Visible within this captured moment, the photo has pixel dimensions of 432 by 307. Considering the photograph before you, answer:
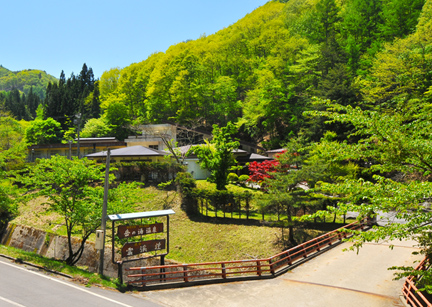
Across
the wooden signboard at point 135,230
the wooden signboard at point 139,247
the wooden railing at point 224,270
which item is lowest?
the wooden railing at point 224,270

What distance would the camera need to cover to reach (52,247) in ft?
73.9

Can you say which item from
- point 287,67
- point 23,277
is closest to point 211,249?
point 23,277

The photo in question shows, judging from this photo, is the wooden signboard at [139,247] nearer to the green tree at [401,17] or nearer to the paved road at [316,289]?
the paved road at [316,289]

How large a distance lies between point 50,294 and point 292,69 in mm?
38167

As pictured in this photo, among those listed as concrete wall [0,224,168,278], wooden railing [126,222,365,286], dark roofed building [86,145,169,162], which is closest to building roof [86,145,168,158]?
dark roofed building [86,145,169,162]

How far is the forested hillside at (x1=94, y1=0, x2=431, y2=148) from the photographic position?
3262cm

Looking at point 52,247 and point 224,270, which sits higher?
point 224,270

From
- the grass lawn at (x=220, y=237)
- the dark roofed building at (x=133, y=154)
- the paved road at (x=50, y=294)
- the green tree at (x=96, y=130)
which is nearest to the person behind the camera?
the paved road at (x=50, y=294)

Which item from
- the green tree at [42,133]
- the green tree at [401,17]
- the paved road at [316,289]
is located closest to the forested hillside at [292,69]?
the green tree at [401,17]

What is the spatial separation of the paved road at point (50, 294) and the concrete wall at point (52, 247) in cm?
646

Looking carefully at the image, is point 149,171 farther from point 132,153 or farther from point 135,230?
point 135,230

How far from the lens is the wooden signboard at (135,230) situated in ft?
44.0

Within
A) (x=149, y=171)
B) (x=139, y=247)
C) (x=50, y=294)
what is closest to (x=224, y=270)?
(x=139, y=247)

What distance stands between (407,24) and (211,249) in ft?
131
